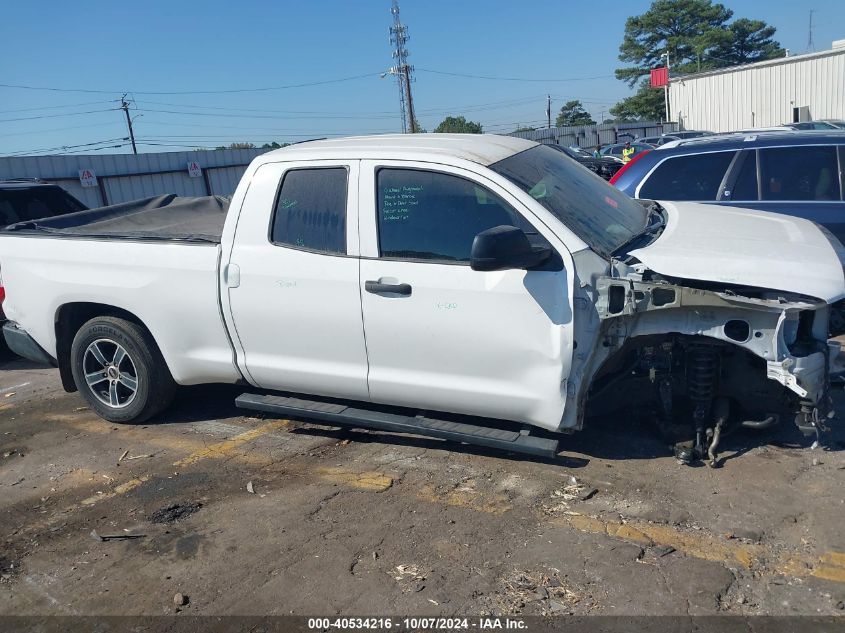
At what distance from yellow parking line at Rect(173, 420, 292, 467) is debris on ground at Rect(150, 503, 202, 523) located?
1.93 ft

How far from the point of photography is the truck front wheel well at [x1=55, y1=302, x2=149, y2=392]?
18.2 ft

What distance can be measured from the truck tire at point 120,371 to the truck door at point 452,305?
1838 mm

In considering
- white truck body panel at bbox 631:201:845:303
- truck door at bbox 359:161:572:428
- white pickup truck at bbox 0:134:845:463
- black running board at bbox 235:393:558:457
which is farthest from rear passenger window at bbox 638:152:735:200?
black running board at bbox 235:393:558:457

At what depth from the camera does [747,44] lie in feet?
237

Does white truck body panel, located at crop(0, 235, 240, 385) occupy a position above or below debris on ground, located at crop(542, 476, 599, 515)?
above

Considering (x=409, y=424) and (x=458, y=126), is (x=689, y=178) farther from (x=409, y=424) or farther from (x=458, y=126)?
(x=458, y=126)

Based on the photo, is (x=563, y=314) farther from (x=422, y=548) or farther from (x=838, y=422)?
(x=838, y=422)

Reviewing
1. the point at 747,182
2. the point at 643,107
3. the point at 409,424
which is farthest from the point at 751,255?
the point at 643,107

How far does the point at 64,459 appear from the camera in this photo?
525 centimetres

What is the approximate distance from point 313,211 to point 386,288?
0.75 m

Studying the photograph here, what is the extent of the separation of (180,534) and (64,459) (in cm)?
166

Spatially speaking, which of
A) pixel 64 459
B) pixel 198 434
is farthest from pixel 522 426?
pixel 64 459

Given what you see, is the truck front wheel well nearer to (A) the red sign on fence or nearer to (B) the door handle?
(B) the door handle

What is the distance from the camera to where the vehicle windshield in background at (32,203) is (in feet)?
29.3
